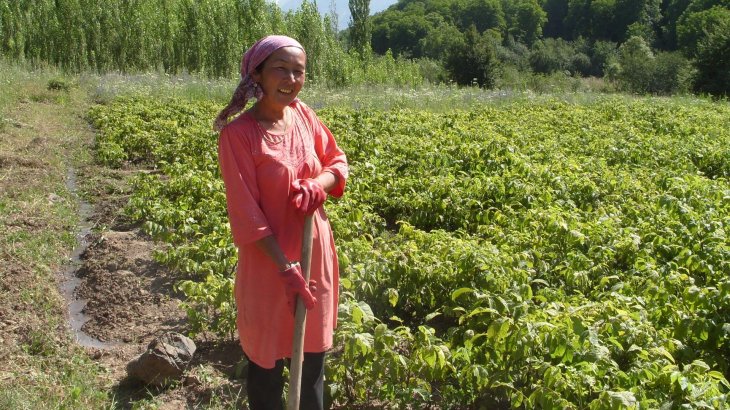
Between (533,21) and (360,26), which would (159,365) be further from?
(533,21)

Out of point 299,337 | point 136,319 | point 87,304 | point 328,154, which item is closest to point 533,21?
point 87,304

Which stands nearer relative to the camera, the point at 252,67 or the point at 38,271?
the point at 252,67

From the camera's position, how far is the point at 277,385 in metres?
2.63

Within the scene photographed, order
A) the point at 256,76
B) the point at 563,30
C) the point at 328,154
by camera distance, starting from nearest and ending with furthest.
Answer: the point at 256,76 → the point at 328,154 → the point at 563,30

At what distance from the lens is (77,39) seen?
23672 mm

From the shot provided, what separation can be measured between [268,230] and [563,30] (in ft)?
292

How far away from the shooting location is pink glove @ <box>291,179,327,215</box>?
2.43 metres

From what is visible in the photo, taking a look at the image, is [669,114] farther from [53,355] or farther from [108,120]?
[53,355]

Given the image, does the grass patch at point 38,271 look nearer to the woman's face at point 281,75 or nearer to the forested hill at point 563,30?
the woman's face at point 281,75

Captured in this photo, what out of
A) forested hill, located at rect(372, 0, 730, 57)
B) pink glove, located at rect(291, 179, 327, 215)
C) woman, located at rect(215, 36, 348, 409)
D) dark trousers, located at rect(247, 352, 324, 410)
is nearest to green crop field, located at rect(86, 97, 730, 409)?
dark trousers, located at rect(247, 352, 324, 410)

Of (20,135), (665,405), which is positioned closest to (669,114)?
(20,135)

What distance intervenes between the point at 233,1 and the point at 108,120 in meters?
15.0

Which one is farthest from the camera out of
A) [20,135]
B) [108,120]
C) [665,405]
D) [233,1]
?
[233,1]

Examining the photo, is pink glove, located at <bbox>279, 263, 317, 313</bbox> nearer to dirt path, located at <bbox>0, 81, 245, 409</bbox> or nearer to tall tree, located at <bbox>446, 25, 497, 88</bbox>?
dirt path, located at <bbox>0, 81, 245, 409</bbox>
